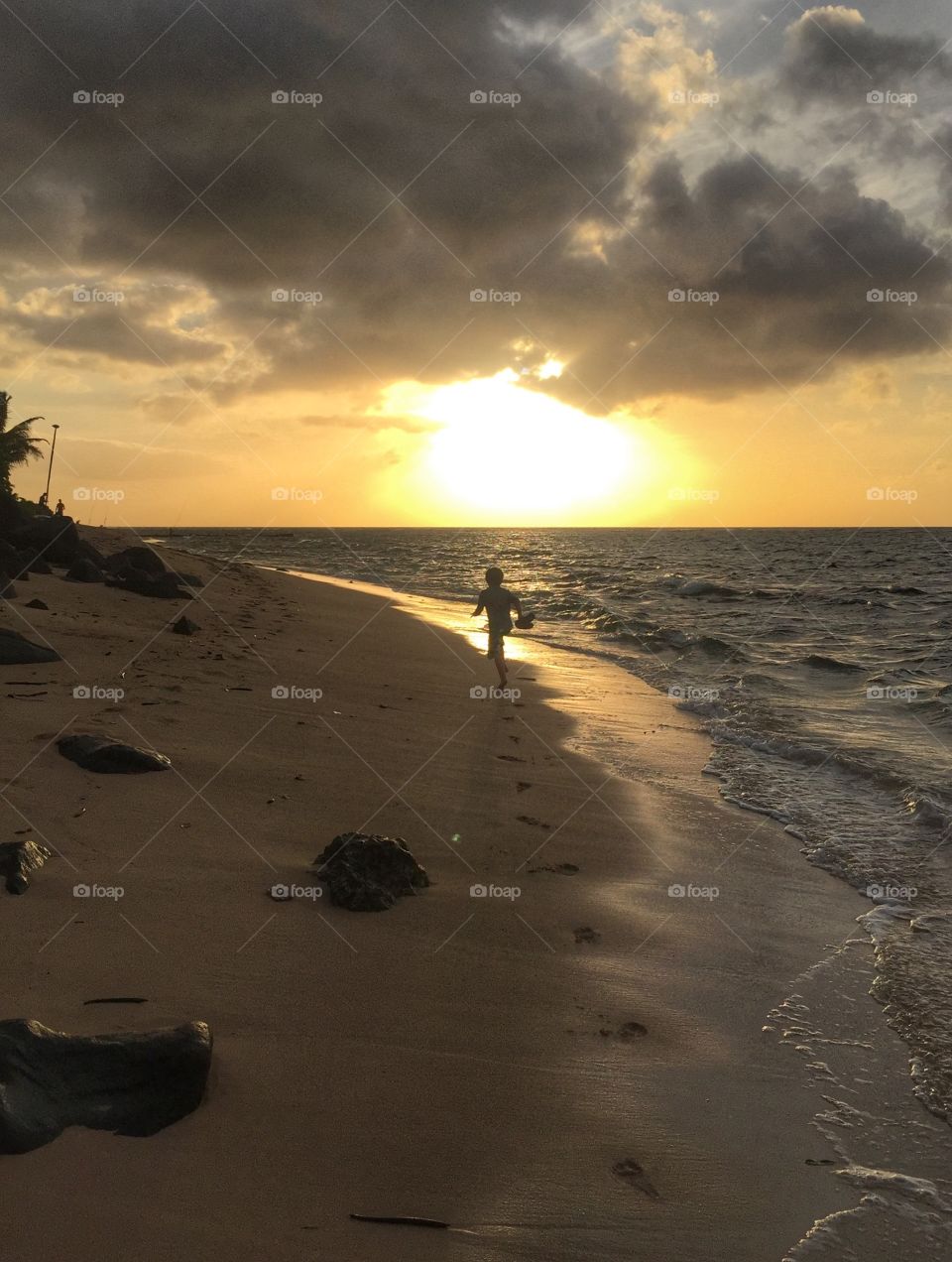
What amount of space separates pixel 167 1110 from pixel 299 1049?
62 centimetres

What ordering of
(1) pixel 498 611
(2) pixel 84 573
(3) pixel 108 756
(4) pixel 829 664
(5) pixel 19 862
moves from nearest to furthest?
(5) pixel 19 862, (3) pixel 108 756, (1) pixel 498 611, (2) pixel 84 573, (4) pixel 829 664

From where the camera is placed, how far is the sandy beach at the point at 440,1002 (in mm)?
2877

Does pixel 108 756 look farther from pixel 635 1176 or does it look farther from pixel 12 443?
pixel 12 443

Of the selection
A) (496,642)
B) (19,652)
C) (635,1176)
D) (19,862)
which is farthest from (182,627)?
(635,1176)

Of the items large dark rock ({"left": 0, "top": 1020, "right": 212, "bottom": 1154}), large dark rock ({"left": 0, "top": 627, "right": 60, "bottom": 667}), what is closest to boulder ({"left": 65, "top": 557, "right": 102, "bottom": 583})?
large dark rock ({"left": 0, "top": 627, "right": 60, "bottom": 667})

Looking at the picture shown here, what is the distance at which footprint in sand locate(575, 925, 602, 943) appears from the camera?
5.04 m

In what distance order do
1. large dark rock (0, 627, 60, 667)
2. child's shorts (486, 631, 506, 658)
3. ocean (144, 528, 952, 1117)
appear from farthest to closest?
child's shorts (486, 631, 506, 658)
large dark rock (0, 627, 60, 667)
ocean (144, 528, 952, 1117)

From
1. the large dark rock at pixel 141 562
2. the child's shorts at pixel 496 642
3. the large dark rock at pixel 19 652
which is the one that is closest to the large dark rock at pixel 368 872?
the large dark rock at pixel 19 652

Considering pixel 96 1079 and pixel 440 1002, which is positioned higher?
pixel 96 1079

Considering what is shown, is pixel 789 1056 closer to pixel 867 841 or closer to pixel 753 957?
pixel 753 957

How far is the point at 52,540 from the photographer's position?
21.2 meters

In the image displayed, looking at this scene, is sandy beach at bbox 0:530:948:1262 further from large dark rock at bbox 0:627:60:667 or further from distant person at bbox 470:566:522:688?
distant person at bbox 470:566:522:688

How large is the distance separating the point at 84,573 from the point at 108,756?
13535 millimetres

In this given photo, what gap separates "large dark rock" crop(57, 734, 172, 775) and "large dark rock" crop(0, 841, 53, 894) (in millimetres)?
1471
